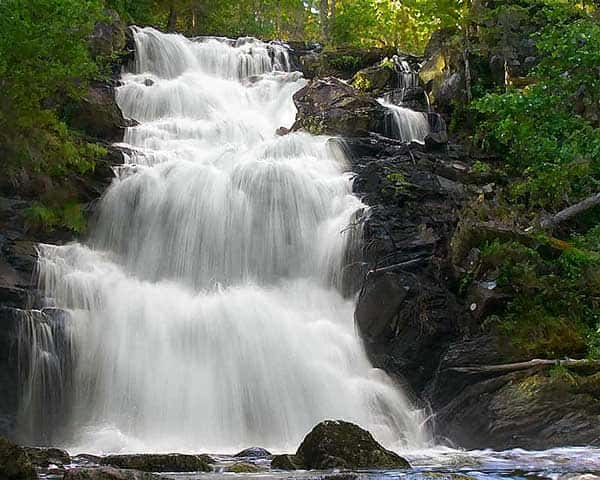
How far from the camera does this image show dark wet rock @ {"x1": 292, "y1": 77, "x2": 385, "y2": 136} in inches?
692

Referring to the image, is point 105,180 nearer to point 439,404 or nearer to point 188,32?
point 439,404

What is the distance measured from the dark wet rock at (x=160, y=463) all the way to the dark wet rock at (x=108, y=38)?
629 inches

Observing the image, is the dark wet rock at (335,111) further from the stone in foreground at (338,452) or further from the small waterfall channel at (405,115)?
the stone in foreground at (338,452)

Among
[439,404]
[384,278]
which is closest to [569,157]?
[384,278]

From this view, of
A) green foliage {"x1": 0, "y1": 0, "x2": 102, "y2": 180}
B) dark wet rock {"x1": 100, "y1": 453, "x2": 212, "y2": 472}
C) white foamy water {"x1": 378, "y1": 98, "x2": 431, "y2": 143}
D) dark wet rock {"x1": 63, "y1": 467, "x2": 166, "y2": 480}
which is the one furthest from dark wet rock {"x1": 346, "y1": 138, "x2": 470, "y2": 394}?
dark wet rock {"x1": 63, "y1": 467, "x2": 166, "y2": 480}

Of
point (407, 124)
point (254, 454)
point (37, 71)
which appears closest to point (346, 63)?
point (407, 124)

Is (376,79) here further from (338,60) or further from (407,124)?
(407,124)

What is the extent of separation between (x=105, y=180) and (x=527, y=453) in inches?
411

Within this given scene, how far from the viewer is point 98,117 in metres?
17.1

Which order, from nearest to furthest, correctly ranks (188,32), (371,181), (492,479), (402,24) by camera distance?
(492,479) → (371,181) → (188,32) → (402,24)

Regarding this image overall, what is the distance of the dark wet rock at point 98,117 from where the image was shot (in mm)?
16891

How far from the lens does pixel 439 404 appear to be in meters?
10.9

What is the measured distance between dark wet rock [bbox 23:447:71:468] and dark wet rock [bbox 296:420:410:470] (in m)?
2.56

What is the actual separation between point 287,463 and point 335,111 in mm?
12332
